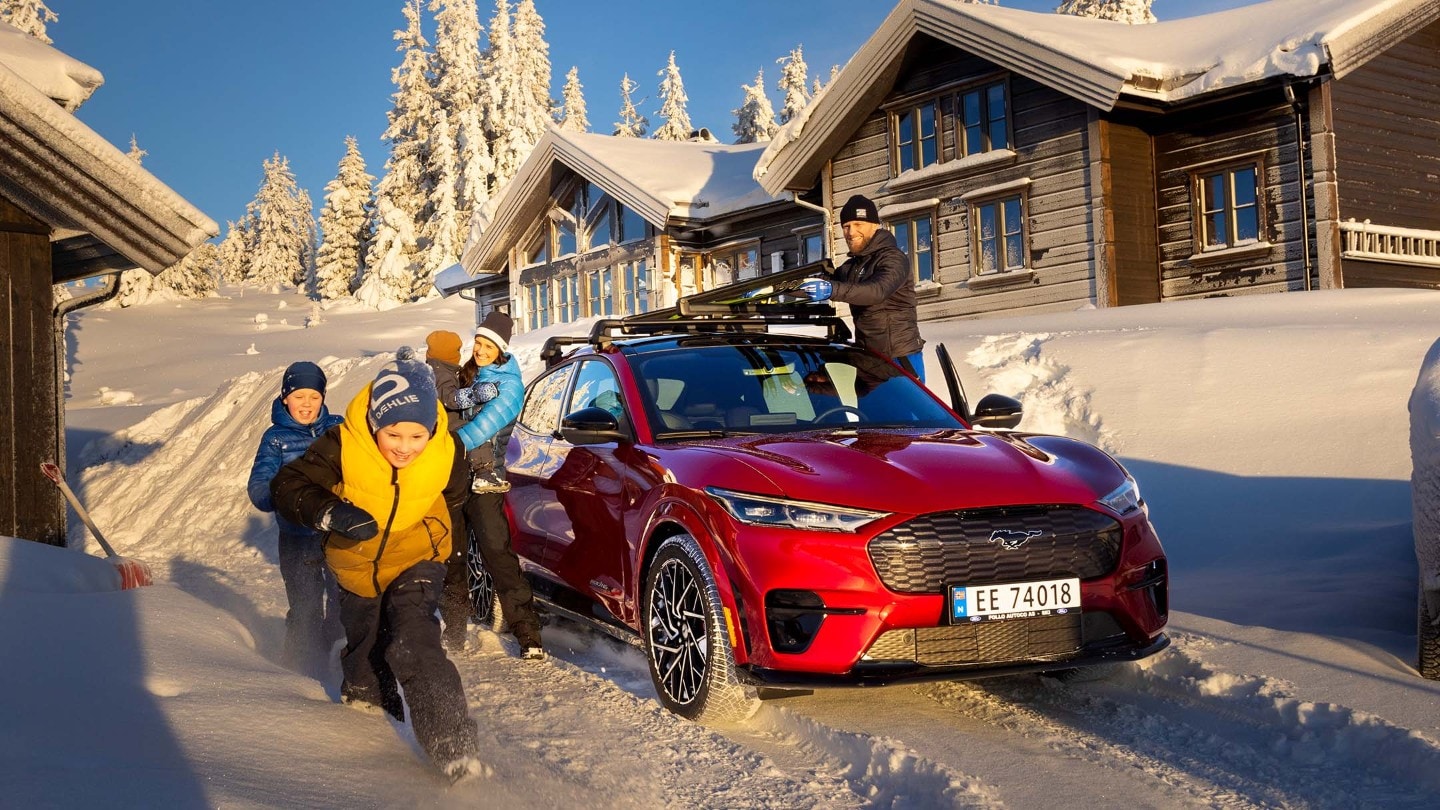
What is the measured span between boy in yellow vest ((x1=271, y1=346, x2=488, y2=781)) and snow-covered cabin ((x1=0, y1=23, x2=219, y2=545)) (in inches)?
210

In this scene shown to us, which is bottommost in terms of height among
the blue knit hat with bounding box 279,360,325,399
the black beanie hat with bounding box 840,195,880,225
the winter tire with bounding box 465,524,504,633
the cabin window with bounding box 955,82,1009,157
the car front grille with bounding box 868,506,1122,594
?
the winter tire with bounding box 465,524,504,633

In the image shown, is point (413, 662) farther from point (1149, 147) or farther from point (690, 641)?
point (1149, 147)

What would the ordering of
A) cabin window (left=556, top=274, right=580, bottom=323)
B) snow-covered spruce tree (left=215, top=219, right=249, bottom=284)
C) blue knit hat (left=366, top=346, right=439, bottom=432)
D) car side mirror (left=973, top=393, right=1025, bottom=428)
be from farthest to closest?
snow-covered spruce tree (left=215, top=219, right=249, bottom=284)
cabin window (left=556, top=274, right=580, bottom=323)
car side mirror (left=973, top=393, right=1025, bottom=428)
blue knit hat (left=366, top=346, right=439, bottom=432)

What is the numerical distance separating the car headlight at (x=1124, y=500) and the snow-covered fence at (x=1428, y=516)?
1075 mm

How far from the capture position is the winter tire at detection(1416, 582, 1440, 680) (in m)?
4.40

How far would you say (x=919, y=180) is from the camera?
21.4m

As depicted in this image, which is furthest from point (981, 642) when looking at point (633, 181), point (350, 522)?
point (633, 181)

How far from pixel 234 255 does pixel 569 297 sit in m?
84.8

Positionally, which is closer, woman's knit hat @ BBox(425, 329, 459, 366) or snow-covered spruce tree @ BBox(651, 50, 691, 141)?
woman's knit hat @ BBox(425, 329, 459, 366)

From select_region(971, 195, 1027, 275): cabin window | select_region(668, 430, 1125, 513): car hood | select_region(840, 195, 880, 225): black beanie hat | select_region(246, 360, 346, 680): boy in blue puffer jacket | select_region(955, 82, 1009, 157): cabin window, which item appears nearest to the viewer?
select_region(668, 430, 1125, 513): car hood

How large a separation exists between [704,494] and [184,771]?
2.04 metres

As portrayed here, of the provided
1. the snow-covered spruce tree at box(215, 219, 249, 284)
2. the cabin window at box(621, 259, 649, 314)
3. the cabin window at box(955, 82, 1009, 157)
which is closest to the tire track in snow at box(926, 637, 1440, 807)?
the cabin window at box(955, 82, 1009, 157)

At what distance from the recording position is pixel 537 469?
6.23m

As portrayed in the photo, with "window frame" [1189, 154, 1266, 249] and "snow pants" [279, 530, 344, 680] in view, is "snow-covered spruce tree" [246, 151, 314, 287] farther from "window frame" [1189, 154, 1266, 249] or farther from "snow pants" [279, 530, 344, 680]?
"snow pants" [279, 530, 344, 680]
